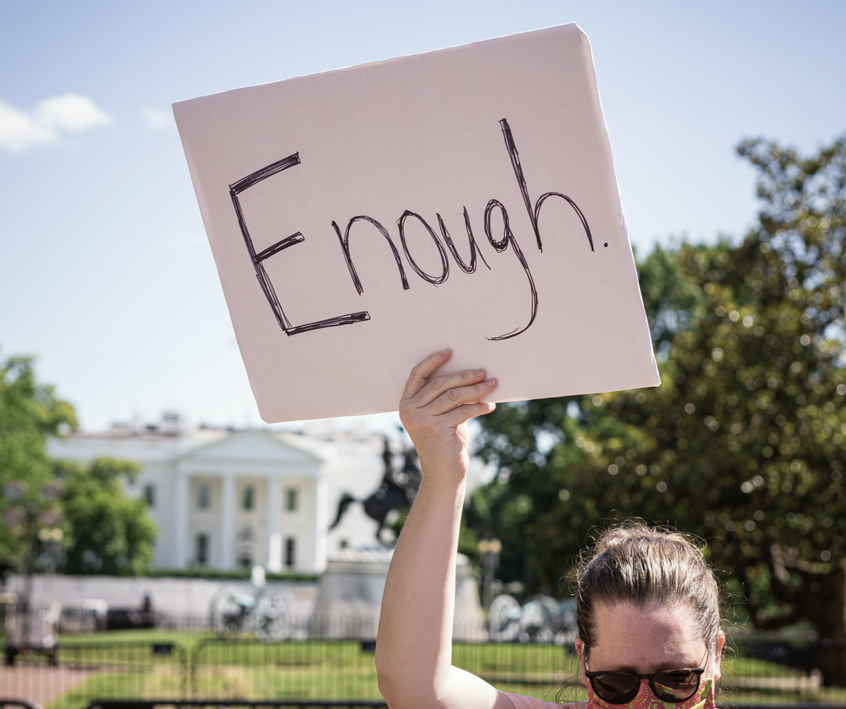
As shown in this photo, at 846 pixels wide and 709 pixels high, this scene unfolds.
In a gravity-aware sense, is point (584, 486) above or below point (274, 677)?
above

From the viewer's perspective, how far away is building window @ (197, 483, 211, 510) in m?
Result: 85.1

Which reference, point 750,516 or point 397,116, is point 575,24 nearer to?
point 397,116

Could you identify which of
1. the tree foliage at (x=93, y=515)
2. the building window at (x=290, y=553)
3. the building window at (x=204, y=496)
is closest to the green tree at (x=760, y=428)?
the tree foliage at (x=93, y=515)

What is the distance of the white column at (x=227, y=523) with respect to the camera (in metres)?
81.2

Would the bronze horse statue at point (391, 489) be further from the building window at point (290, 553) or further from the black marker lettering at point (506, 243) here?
the building window at point (290, 553)

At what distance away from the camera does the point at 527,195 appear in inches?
64.0

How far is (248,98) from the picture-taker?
170 cm

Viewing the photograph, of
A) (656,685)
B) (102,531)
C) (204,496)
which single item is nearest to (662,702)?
(656,685)

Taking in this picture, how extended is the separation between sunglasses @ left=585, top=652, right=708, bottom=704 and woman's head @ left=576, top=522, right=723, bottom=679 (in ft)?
0.07

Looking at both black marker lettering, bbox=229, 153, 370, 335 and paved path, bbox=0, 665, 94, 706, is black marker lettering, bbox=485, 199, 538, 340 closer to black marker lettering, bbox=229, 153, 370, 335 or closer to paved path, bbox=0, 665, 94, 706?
black marker lettering, bbox=229, 153, 370, 335

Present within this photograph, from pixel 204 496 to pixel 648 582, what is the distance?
287ft

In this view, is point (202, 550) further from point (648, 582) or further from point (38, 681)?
A: point (648, 582)

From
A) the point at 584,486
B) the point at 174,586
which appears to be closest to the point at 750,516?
the point at 584,486

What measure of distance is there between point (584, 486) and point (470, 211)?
15374 millimetres
